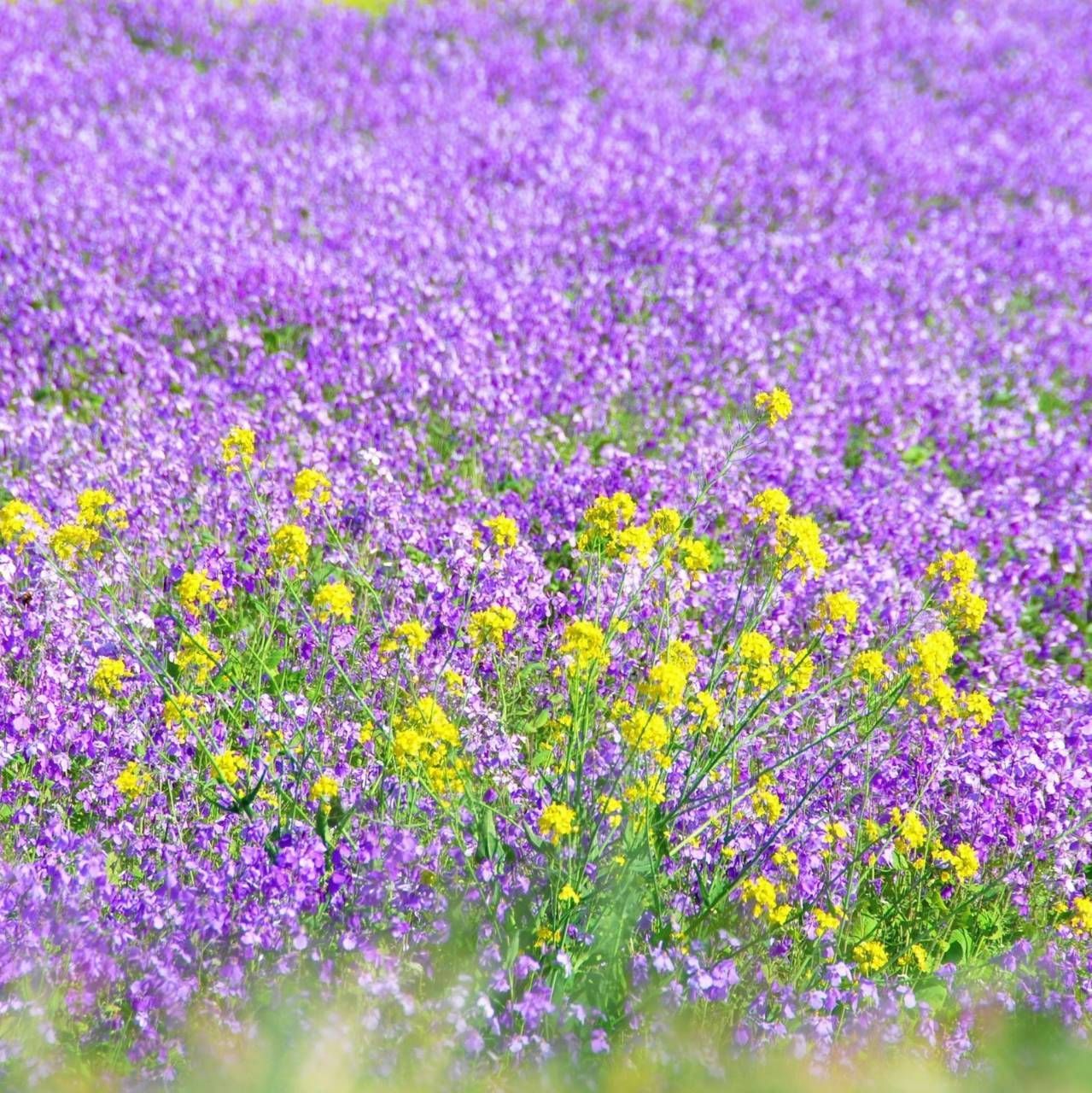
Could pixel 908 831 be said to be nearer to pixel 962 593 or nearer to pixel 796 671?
pixel 796 671

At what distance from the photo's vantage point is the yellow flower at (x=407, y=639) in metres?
3.56

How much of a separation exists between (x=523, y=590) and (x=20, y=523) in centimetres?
186

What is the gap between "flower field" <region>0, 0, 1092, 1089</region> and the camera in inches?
121

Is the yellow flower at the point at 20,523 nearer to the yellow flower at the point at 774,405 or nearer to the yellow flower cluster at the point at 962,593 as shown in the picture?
the yellow flower at the point at 774,405

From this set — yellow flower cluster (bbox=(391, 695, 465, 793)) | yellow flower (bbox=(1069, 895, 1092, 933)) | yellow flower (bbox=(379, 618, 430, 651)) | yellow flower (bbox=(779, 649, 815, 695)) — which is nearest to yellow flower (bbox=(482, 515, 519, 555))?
yellow flower (bbox=(379, 618, 430, 651))

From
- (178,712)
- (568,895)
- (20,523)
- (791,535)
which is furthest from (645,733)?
(20,523)

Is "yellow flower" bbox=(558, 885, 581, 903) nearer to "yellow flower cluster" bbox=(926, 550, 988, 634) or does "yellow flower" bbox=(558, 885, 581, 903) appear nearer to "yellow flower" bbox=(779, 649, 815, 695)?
"yellow flower" bbox=(779, 649, 815, 695)

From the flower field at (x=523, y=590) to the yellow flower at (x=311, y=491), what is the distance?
0.07m

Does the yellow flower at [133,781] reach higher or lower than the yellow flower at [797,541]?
lower

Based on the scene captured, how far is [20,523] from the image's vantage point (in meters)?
3.37

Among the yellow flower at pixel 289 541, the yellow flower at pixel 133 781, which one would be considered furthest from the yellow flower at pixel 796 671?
the yellow flower at pixel 133 781

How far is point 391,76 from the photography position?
1221 centimetres

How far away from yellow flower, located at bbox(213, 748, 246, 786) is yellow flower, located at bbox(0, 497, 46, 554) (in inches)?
33.2

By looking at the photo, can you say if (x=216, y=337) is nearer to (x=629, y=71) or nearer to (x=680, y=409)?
(x=680, y=409)
